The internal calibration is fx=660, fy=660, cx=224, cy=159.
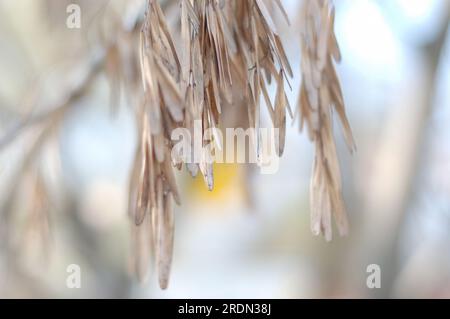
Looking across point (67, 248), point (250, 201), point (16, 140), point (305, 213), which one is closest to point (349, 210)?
point (305, 213)

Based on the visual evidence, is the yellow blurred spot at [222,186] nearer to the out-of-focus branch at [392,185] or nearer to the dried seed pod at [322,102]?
the out-of-focus branch at [392,185]

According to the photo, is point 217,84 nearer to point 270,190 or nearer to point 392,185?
point 392,185

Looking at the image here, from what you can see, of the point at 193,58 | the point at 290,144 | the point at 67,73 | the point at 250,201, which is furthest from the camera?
the point at 290,144

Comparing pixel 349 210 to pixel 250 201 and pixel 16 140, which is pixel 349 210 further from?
pixel 16 140

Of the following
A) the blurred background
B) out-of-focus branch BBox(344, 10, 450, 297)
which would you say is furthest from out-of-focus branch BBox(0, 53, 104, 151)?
out-of-focus branch BBox(344, 10, 450, 297)

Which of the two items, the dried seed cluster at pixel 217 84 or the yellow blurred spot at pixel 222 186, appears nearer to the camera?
the dried seed cluster at pixel 217 84

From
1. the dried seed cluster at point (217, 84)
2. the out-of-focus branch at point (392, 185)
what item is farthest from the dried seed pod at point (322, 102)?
the out-of-focus branch at point (392, 185)

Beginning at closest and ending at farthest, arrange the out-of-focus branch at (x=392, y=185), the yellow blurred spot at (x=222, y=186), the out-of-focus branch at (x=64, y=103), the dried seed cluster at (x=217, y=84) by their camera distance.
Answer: the dried seed cluster at (x=217, y=84), the out-of-focus branch at (x=64, y=103), the out-of-focus branch at (x=392, y=185), the yellow blurred spot at (x=222, y=186)

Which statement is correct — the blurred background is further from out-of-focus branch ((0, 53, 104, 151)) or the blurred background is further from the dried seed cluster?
the dried seed cluster
